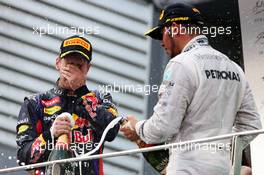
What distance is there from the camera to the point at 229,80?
9.58 ft

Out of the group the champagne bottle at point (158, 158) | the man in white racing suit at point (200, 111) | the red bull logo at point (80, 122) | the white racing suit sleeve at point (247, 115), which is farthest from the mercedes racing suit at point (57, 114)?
the white racing suit sleeve at point (247, 115)

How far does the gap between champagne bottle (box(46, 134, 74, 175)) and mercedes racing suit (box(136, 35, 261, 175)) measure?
35 cm

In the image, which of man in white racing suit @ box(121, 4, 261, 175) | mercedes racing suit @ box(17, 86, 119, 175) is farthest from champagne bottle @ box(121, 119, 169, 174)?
mercedes racing suit @ box(17, 86, 119, 175)

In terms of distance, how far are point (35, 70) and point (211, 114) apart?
6.28 feet

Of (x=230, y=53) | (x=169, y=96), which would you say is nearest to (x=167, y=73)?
(x=169, y=96)

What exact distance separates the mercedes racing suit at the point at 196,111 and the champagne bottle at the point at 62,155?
355 mm

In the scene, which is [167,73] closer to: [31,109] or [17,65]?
[31,109]

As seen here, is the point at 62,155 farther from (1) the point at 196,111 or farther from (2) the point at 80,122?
(1) the point at 196,111

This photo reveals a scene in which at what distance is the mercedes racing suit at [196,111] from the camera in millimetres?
2826

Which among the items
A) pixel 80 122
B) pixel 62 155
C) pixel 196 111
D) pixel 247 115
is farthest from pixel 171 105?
pixel 80 122

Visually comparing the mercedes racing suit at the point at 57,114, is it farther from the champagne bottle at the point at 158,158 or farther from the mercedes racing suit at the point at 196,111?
the mercedes racing suit at the point at 196,111

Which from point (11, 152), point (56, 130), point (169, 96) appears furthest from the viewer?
point (11, 152)

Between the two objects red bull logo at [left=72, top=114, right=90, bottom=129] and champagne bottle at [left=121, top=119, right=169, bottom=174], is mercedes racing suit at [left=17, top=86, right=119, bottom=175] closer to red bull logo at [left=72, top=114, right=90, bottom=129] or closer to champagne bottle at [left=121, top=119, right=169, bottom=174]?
red bull logo at [left=72, top=114, right=90, bottom=129]

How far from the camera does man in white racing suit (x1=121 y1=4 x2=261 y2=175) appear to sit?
283cm
